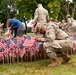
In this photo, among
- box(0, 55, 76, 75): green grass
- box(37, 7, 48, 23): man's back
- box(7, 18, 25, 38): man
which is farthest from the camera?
box(37, 7, 48, 23): man's back

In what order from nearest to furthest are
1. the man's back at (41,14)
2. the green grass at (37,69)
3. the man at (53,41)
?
the green grass at (37,69) < the man at (53,41) < the man's back at (41,14)

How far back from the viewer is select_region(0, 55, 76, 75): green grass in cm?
777

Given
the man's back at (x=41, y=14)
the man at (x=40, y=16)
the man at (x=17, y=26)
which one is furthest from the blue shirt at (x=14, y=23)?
the man's back at (x=41, y=14)

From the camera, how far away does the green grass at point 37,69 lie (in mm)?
7773

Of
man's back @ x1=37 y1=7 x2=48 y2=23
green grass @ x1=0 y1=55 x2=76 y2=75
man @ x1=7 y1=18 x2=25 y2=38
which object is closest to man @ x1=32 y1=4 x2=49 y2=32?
man's back @ x1=37 y1=7 x2=48 y2=23

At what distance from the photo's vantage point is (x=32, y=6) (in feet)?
134

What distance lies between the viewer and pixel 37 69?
8.34 m

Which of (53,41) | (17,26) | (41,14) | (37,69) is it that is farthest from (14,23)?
(37,69)

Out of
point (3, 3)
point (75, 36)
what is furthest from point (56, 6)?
point (75, 36)

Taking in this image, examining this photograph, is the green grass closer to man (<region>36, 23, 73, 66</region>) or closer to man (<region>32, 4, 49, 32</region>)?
man (<region>36, 23, 73, 66</region>)

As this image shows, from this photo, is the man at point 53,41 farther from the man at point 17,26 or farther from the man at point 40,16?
the man at point 40,16

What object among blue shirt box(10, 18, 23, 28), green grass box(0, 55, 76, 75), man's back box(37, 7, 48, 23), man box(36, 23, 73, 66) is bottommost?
green grass box(0, 55, 76, 75)

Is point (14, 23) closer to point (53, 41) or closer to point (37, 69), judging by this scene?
point (53, 41)

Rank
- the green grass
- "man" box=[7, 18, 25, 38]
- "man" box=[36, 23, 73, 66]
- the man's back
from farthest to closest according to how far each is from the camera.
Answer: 1. the man's back
2. "man" box=[7, 18, 25, 38]
3. "man" box=[36, 23, 73, 66]
4. the green grass
